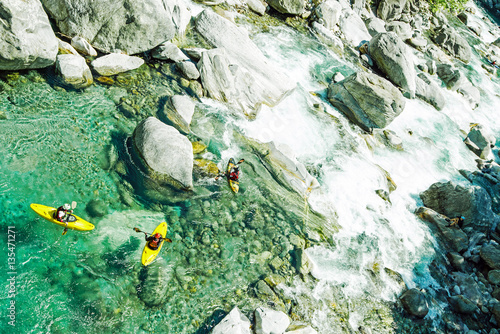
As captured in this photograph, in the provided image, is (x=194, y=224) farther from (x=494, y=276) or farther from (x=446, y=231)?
(x=494, y=276)

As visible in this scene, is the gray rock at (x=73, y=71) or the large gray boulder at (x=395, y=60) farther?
the large gray boulder at (x=395, y=60)

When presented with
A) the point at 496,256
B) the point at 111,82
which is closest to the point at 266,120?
the point at 111,82

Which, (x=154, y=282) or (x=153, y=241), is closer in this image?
(x=154, y=282)

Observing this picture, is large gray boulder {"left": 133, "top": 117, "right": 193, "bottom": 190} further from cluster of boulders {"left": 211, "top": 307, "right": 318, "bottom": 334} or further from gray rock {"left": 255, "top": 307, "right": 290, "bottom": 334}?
gray rock {"left": 255, "top": 307, "right": 290, "bottom": 334}

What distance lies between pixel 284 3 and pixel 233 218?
1407 cm

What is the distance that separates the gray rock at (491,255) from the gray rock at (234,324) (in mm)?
9951

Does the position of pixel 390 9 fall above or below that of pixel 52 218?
above

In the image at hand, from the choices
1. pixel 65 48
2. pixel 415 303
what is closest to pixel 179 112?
pixel 65 48

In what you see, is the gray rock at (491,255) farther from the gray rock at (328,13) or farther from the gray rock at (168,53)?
the gray rock at (328,13)

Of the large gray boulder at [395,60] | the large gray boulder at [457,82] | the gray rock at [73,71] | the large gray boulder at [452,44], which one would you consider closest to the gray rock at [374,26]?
the large gray boulder at [395,60]

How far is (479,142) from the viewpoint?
18484 mm

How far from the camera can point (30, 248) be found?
7312 millimetres

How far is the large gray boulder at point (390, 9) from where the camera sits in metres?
22.7

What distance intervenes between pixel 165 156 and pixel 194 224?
2.18 metres
